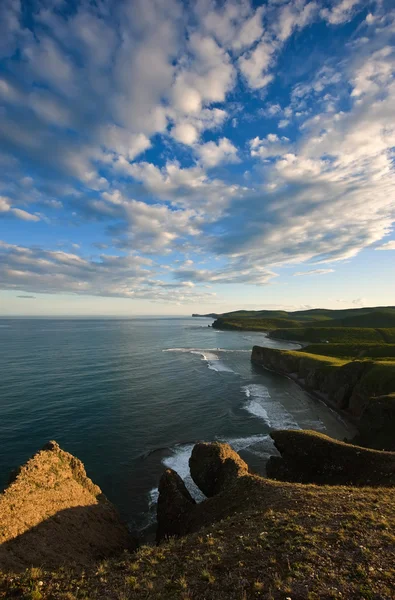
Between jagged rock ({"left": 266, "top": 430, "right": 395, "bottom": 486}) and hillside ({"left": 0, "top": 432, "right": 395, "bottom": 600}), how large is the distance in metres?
4.12

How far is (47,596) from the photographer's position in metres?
11.5

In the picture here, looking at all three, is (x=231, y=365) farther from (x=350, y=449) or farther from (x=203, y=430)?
(x=350, y=449)

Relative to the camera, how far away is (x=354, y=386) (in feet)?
181

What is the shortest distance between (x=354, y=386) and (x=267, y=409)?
54.9 feet

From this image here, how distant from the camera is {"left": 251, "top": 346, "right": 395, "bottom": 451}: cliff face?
36.1 metres

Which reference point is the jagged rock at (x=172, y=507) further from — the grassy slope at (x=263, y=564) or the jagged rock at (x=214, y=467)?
the grassy slope at (x=263, y=564)

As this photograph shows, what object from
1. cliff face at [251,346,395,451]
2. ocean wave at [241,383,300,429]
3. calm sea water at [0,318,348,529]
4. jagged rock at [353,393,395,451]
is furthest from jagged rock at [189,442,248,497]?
ocean wave at [241,383,300,429]

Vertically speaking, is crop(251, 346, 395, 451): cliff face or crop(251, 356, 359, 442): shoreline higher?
crop(251, 346, 395, 451): cliff face

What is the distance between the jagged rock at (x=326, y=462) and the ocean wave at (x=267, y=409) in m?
17.9

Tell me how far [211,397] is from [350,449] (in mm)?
37152

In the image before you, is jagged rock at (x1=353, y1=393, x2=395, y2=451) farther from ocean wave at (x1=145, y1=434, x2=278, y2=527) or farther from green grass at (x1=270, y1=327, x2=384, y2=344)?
green grass at (x1=270, y1=327, x2=384, y2=344)

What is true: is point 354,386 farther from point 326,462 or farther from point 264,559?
point 264,559

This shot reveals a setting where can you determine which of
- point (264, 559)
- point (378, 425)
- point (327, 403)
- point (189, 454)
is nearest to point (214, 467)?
point (189, 454)

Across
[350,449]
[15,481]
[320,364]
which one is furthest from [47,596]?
[320,364]
